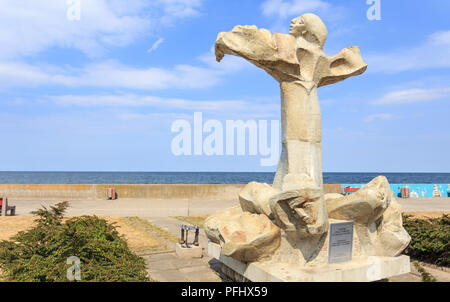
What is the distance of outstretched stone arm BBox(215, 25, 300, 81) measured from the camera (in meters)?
4.99

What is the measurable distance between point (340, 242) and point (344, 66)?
283cm

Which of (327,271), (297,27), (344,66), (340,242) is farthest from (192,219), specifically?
(297,27)

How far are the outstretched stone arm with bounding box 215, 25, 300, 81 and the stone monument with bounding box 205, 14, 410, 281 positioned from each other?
14 mm

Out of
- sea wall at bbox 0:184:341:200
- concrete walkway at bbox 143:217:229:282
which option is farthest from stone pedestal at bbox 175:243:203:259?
sea wall at bbox 0:184:341:200

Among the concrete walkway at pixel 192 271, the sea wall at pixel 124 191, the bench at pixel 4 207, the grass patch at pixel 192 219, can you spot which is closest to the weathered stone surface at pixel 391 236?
the concrete walkway at pixel 192 271

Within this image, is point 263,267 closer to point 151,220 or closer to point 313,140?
point 313,140

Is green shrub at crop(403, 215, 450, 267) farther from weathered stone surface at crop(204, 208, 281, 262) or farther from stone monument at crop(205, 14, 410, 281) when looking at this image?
weathered stone surface at crop(204, 208, 281, 262)

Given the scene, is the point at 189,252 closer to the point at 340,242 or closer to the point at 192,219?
the point at 340,242

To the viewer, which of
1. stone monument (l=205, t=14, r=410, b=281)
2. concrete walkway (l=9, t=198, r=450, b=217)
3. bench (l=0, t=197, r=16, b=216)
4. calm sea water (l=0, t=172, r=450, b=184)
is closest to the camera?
stone monument (l=205, t=14, r=410, b=281)

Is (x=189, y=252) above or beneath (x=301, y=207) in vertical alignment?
beneath

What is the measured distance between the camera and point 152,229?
1045cm
